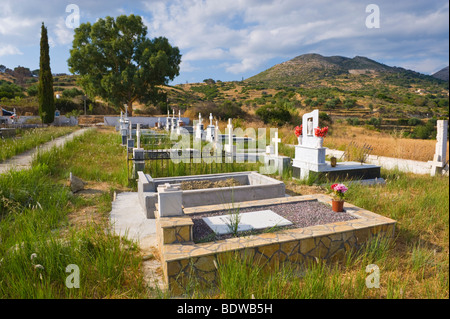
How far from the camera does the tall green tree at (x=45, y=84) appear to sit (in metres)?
24.3

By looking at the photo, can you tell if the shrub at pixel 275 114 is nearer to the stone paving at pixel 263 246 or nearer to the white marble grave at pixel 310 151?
the white marble grave at pixel 310 151

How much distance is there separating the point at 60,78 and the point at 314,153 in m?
65.9

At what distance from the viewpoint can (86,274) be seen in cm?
335

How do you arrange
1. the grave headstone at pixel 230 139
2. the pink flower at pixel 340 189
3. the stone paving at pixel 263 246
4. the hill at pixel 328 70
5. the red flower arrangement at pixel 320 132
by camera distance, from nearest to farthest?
the stone paving at pixel 263 246
the pink flower at pixel 340 189
the red flower arrangement at pixel 320 132
the grave headstone at pixel 230 139
the hill at pixel 328 70

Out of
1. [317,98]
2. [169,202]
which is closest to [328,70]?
[317,98]

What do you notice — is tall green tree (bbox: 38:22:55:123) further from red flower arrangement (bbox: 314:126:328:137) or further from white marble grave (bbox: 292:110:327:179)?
red flower arrangement (bbox: 314:126:328:137)

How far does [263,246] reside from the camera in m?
3.71

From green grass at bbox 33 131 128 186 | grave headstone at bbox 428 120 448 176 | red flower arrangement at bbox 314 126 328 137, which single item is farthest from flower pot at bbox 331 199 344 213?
grave headstone at bbox 428 120 448 176

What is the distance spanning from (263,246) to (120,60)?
3231cm

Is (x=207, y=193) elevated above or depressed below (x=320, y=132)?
below

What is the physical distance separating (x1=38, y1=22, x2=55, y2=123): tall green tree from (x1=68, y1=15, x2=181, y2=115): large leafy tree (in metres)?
5.45

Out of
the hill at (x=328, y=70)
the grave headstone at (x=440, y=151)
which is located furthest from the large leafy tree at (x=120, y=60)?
the hill at (x=328, y=70)

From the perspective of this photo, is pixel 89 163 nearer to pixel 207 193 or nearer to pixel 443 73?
pixel 207 193

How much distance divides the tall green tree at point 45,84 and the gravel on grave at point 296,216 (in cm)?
2531
